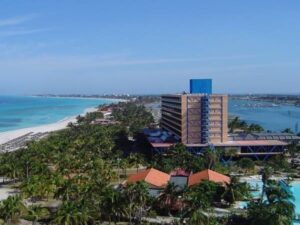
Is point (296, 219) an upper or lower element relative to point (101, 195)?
lower

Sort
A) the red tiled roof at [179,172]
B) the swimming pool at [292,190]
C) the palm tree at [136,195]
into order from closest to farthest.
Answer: the palm tree at [136,195], the swimming pool at [292,190], the red tiled roof at [179,172]

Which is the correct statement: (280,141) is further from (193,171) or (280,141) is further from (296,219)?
(296,219)

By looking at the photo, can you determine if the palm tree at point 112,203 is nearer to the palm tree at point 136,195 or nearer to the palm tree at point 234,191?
the palm tree at point 136,195

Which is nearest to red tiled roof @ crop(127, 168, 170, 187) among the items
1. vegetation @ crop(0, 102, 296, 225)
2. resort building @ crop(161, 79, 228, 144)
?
vegetation @ crop(0, 102, 296, 225)

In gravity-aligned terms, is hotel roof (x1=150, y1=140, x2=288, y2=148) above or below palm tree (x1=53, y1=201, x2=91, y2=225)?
below

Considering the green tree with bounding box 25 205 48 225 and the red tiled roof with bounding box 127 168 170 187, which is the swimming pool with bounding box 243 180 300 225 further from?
the green tree with bounding box 25 205 48 225

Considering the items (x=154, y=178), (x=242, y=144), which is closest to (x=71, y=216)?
(x=154, y=178)

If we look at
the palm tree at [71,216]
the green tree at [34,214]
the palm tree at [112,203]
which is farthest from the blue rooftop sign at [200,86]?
the palm tree at [71,216]

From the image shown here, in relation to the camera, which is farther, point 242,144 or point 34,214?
point 242,144

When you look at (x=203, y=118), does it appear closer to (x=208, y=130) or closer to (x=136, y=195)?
(x=208, y=130)

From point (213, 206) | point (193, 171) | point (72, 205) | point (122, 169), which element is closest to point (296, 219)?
point (213, 206)

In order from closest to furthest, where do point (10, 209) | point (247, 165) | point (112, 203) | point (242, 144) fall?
point (10, 209)
point (112, 203)
point (247, 165)
point (242, 144)
